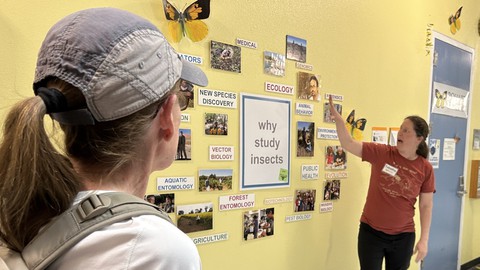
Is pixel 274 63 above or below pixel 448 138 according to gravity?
above

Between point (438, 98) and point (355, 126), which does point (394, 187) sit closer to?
point (355, 126)

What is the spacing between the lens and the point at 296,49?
178 centimetres

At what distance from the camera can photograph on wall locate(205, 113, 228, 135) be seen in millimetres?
1464

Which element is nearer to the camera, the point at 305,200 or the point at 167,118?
the point at 167,118

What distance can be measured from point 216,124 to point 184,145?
0.18 metres

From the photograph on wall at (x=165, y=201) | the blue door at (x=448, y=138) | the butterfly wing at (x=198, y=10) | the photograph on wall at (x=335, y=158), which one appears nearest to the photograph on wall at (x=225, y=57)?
the butterfly wing at (x=198, y=10)

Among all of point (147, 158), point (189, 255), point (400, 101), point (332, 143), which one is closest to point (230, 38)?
point (332, 143)

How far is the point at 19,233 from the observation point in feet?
1.59

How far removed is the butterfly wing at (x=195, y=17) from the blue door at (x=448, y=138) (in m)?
2.15

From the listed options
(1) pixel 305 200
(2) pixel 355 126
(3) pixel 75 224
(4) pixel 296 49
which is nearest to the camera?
(3) pixel 75 224

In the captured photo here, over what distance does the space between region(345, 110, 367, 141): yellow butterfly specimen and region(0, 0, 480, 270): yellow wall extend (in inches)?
2.2

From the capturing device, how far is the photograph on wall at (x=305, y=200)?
1.85 metres

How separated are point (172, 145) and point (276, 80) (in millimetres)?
1148

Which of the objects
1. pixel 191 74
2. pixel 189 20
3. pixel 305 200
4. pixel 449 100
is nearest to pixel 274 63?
pixel 189 20
